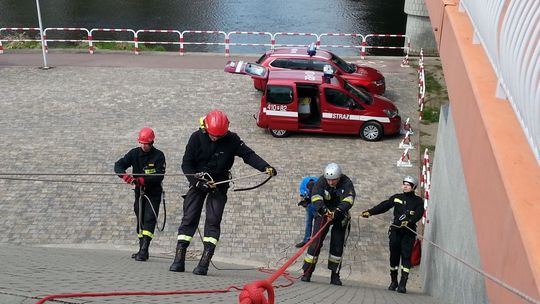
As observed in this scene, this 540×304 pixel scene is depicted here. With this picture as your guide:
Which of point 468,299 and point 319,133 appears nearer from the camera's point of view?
point 468,299

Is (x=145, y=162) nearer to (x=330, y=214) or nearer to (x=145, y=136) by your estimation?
(x=145, y=136)

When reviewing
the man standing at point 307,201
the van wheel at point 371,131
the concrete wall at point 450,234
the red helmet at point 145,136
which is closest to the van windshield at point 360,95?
the van wheel at point 371,131

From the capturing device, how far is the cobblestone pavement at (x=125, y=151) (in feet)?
23.6

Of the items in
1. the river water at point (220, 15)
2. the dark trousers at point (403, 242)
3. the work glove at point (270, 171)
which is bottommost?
the dark trousers at point (403, 242)

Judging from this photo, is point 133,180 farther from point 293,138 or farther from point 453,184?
point 293,138

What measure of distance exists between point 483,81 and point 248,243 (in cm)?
533

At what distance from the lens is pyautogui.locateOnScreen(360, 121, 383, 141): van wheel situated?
13.0 metres

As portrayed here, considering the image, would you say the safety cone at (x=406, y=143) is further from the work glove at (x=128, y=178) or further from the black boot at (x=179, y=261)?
the black boot at (x=179, y=261)

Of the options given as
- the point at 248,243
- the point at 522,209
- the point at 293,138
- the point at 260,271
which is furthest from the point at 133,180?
the point at 293,138

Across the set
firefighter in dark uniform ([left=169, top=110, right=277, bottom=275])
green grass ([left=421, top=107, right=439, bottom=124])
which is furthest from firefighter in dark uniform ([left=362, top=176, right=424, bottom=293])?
green grass ([left=421, top=107, right=439, bottom=124])

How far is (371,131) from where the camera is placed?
13.1 meters

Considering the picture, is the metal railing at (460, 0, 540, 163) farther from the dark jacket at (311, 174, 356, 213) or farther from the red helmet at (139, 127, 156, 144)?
the red helmet at (139, 127, 156, 144)

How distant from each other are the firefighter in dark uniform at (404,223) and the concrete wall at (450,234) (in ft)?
1.00

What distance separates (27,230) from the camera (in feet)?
29.5
